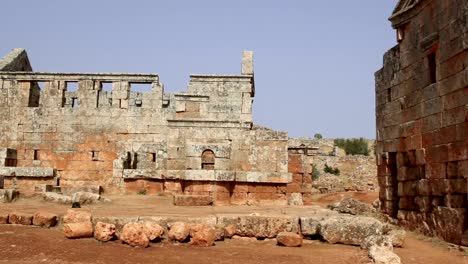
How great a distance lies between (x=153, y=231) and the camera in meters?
7.24

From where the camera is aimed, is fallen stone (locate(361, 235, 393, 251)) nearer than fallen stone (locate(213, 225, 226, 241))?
Yes

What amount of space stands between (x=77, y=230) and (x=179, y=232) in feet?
5.64

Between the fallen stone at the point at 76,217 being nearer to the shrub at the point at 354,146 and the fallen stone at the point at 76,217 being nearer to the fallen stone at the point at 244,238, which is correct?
the fallen stone at the point at 244,238

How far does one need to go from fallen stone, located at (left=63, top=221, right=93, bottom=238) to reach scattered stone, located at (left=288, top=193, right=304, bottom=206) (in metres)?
7.67

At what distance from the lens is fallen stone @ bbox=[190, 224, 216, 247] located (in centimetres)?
719

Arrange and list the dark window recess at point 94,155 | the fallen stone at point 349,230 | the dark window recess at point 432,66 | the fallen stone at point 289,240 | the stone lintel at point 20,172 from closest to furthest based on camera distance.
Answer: the fallen stone at point 289,240, the fallen stone at point 349,230, the dark window recess at point 432,66, the stone lintel at point 20,172, the dark window recess at point 94,155

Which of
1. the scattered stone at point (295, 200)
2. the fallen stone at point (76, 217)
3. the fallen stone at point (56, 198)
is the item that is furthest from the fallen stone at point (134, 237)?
the scattered stone at point (295, 200)

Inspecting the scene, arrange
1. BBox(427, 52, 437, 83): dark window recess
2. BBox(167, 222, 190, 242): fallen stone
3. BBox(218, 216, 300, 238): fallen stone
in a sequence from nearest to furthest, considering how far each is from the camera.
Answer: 1. BBox(167, 222, 190, 242): fallen stone
2. BBox(218, 216, 300, 238): fallen stone
3. BBox(427, 52, 437, 83): dark window recess

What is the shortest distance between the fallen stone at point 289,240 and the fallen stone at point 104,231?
2.90 metres

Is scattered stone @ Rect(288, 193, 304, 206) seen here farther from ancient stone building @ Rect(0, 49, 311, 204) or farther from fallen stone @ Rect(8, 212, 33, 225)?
fallen stone @ Rect(8, 212, 33, 225)

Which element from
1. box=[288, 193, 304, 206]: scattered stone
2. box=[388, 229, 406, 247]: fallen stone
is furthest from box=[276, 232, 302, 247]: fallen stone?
box=[288, 193, 304, 206]: scattered stone

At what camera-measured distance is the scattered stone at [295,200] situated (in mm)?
13580

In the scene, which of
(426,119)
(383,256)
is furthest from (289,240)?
(426,119)

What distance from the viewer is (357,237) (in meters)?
7.61
